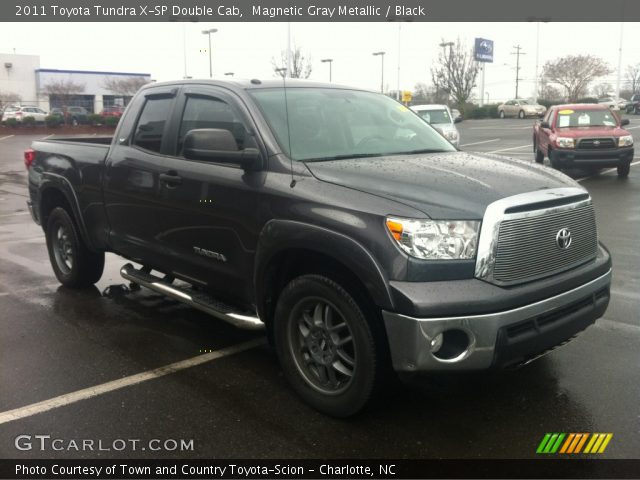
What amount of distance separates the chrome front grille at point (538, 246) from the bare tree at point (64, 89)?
58.7 metres

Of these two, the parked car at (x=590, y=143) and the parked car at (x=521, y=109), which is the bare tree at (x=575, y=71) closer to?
the parked car at (x=521, y=109)

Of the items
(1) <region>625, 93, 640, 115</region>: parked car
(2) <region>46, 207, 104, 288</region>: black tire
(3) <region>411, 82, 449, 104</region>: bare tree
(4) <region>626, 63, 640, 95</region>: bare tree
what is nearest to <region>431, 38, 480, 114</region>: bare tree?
(3) <region>411, 82, 449, 104</region>: bare tree

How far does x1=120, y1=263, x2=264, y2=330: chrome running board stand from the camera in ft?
13.5

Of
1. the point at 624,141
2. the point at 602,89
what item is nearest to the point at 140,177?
the point at 624,141

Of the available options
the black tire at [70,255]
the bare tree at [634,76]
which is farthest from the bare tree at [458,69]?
the black tire at [70,255]

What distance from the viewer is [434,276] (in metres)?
3.19

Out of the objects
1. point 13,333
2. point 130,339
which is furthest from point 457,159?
point 13,333

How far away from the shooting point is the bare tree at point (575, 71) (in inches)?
2562

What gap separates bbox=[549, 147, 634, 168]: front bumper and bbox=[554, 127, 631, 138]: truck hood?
36 cm

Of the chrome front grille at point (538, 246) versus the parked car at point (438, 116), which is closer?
the chrome front grille at point (538, 246)

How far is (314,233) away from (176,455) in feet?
4.47

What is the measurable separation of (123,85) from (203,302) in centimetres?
6576

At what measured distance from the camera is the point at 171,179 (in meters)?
4.63

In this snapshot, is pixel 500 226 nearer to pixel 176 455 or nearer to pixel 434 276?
pixel 434 276
